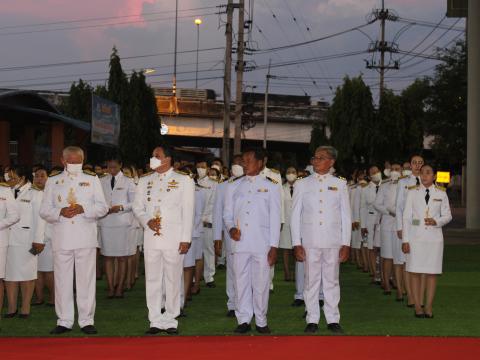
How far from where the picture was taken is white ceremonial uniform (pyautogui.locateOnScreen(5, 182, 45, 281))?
1369cm

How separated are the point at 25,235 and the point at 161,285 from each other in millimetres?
2518

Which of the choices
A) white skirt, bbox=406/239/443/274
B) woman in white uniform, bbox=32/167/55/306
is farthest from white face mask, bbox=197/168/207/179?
white skirt, bbox=406/239/443/274

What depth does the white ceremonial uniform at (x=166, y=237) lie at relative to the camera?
12336 millimetres

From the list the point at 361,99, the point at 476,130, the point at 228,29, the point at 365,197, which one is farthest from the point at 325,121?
the point at 365,197

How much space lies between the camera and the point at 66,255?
40.8 feet

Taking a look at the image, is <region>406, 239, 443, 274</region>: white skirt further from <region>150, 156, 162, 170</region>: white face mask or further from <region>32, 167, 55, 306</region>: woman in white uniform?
<region>32, 167, 55, 306</region>: woman in white uniform

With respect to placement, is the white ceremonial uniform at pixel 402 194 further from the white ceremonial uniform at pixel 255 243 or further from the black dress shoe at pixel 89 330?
the black dress shoe at pixel 89 330

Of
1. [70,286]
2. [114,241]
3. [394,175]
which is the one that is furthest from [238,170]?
[70,286]

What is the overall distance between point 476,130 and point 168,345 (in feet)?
100

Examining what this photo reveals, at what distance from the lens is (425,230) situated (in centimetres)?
1420

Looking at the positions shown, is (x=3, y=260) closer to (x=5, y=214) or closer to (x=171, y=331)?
(x=5, y=214)

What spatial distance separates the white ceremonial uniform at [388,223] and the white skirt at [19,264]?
582 centimetres

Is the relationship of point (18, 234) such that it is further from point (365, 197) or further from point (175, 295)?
point (365, 197)

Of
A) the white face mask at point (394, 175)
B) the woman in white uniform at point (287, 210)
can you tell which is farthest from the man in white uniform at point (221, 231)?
the woman in white uniform at point (287, 210)
